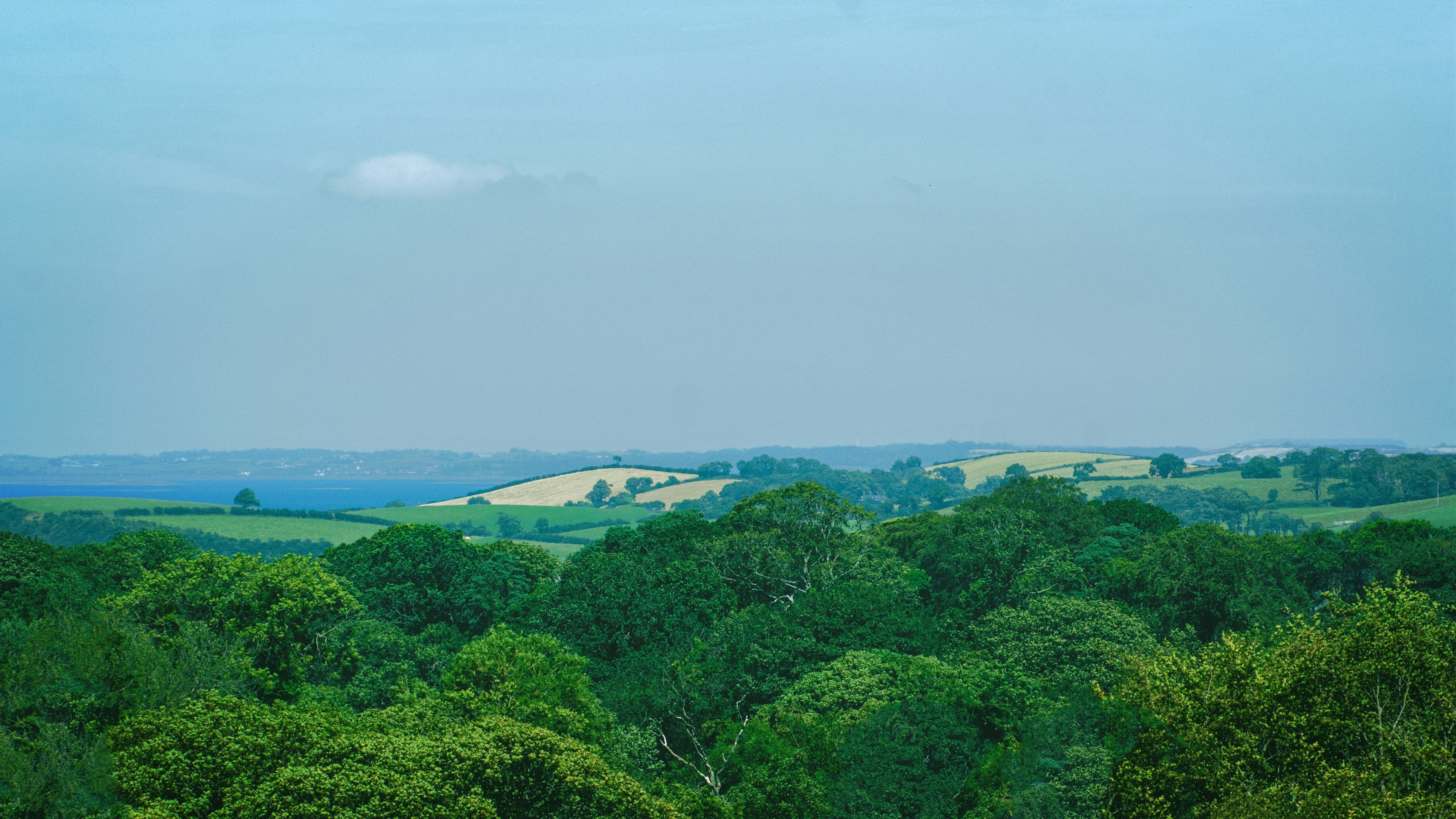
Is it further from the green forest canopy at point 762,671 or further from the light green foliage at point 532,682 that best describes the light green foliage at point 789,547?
the light green foliage at point 532,682

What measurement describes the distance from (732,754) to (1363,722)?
83.8ft

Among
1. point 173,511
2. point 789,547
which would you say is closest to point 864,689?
point 789,547

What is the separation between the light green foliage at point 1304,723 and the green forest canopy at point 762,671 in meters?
0.12

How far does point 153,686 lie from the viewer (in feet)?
148

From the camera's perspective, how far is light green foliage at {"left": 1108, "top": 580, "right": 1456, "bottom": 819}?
106 feet

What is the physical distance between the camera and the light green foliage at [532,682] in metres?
48.6

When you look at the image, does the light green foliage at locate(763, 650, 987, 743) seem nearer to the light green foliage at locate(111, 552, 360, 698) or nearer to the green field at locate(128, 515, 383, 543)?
the light green foliage at locate(111, 552, 360, 698)

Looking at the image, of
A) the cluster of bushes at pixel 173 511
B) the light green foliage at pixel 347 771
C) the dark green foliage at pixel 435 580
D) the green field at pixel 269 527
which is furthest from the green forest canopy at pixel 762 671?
the cluster of bushes at pixel 173 511

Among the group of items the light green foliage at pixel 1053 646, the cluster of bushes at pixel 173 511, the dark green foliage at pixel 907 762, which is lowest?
the dark green foliage at pixel 907 762

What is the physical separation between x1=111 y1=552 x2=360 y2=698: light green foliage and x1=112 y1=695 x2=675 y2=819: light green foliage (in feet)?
75.5

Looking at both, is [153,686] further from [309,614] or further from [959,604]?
[959,604]

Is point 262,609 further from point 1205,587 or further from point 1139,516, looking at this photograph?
point 1139,516

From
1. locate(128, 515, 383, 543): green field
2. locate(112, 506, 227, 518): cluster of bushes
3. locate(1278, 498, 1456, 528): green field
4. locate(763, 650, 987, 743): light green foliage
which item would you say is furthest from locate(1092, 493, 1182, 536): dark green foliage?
locate(112, 506, 227, 518): cluster of bushes

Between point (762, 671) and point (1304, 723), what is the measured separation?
32622 millimetres
